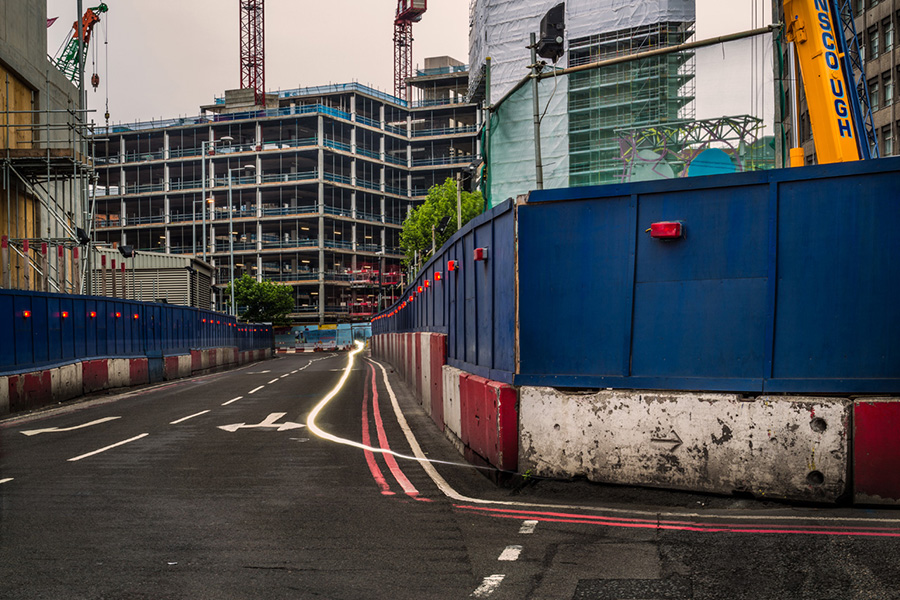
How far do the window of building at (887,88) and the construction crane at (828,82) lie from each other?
38.1 m

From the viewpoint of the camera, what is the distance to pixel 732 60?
89.9 feet

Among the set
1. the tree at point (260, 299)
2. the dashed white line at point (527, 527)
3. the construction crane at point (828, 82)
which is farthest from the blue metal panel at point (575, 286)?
the tree at point (260, 299)

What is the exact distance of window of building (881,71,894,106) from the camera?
46.1 metres

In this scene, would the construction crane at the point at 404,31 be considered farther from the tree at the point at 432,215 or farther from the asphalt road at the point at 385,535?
the asphalt road at the point at 385,535

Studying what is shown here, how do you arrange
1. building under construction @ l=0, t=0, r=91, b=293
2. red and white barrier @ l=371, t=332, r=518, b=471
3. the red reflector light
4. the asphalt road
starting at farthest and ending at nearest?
1. building under construction @ l=0, t=0, r=91, b=293
2. red and white barrier @ l=371, t=332, r=518, b=471
3. the red reflector light
4. the asphalt road

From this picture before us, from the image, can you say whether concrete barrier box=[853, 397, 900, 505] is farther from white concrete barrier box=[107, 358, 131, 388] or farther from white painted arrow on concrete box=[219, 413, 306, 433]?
white concrete barrier box=[107, 358, 131, 388]

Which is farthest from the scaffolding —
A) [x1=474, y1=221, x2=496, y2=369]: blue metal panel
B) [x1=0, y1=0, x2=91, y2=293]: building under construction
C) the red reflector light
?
the red reflector light

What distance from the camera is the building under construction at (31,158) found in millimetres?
29406

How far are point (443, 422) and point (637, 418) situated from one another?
18.8 feet

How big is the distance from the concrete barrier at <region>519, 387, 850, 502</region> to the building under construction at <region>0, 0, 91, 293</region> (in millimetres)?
24464

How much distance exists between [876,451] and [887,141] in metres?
47.0

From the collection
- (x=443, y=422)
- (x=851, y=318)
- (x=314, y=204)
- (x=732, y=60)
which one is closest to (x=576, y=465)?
(x=851, y=318)

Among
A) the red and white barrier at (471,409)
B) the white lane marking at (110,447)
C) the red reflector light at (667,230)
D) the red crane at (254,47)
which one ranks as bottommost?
the white lane marking at (110,447)

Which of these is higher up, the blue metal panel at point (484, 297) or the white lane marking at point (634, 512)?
the blue metal panel at point (484, 297)
